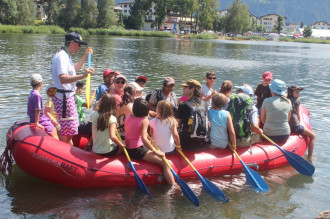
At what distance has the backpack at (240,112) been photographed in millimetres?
5746

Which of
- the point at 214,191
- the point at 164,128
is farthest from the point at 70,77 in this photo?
the point at 214,191

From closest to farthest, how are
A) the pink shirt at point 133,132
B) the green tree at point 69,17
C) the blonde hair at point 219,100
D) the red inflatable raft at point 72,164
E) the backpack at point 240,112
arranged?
the red inflatable raft at point 72,164 → the pink shirt at point 133,132 → the blonde hair at point 219,100 → the backpack at point 240,112 → the green tree at point 69,17

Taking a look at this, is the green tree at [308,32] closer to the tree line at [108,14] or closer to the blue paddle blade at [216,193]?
the tree line at [108,14]

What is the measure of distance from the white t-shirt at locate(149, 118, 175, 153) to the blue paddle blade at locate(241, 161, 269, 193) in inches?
52.0

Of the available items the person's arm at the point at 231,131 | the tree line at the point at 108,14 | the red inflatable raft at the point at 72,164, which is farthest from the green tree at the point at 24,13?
the person's arm at the point at 231,131

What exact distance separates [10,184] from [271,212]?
12.8ft

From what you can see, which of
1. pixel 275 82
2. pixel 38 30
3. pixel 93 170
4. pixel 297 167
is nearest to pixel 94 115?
pixel 93 170

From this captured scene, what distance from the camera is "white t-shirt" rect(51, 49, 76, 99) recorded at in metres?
4.76

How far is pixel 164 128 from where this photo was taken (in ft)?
16.9

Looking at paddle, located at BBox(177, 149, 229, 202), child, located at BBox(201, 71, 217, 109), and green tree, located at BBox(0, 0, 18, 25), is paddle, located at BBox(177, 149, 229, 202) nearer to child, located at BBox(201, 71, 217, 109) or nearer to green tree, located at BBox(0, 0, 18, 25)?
child, located at BBox(201, 71, 217, 109)

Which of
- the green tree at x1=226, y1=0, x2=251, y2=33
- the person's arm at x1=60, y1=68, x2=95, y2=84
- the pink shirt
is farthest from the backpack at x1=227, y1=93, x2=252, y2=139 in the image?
the green tree at x1=226, y1=0, x2=251, y2=33

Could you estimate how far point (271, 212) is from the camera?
4887 millimetres

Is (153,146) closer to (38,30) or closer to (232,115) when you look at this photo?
(232,115)

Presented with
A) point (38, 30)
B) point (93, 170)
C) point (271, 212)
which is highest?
point (38, 30)
